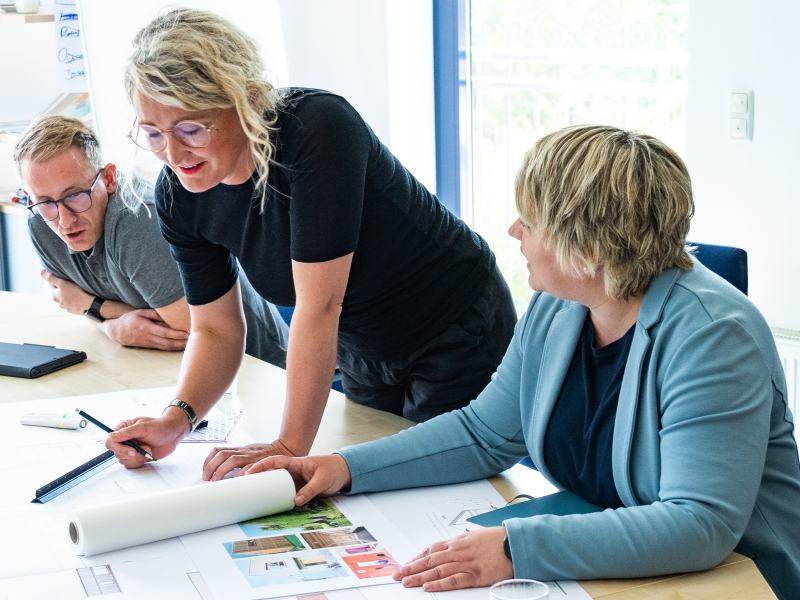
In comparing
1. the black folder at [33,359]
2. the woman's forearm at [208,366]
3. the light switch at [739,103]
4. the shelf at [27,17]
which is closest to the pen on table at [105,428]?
the woman's forearm at [208,366]

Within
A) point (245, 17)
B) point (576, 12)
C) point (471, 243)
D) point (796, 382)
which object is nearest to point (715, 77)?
point (796, 382)

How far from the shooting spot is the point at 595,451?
1.15m

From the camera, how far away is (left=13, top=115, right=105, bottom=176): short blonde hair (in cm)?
185

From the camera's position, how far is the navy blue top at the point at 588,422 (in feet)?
3.72

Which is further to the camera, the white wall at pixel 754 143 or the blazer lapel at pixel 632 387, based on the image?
the white wall at pixel 754 143

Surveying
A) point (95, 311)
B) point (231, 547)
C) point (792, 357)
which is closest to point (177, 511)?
point (231, 547)

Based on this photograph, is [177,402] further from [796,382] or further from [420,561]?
[796,382]

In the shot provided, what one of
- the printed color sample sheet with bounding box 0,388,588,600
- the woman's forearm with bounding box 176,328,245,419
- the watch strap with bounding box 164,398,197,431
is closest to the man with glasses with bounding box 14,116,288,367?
the woman's forearm with bounding box 176,328,245,419

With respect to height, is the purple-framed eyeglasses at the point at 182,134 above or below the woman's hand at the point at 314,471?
above

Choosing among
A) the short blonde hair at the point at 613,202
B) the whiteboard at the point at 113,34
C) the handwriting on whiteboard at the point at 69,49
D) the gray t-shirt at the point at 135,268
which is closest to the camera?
the short blonde hair at the point at 613,202

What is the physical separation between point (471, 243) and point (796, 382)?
43.3 inches

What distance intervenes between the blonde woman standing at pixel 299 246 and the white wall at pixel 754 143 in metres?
0.96

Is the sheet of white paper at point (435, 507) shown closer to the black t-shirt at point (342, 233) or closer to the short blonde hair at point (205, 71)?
the black t-shirt at point (342, 233)

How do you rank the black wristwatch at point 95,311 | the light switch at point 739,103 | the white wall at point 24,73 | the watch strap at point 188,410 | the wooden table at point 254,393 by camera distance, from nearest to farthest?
1. the wooden table at point 254,393
2. the watch strap at point 188,410
3. the black wristwatch at point 95,311
4. the light switch at point 739,103
5. the white wall at point 24,73
